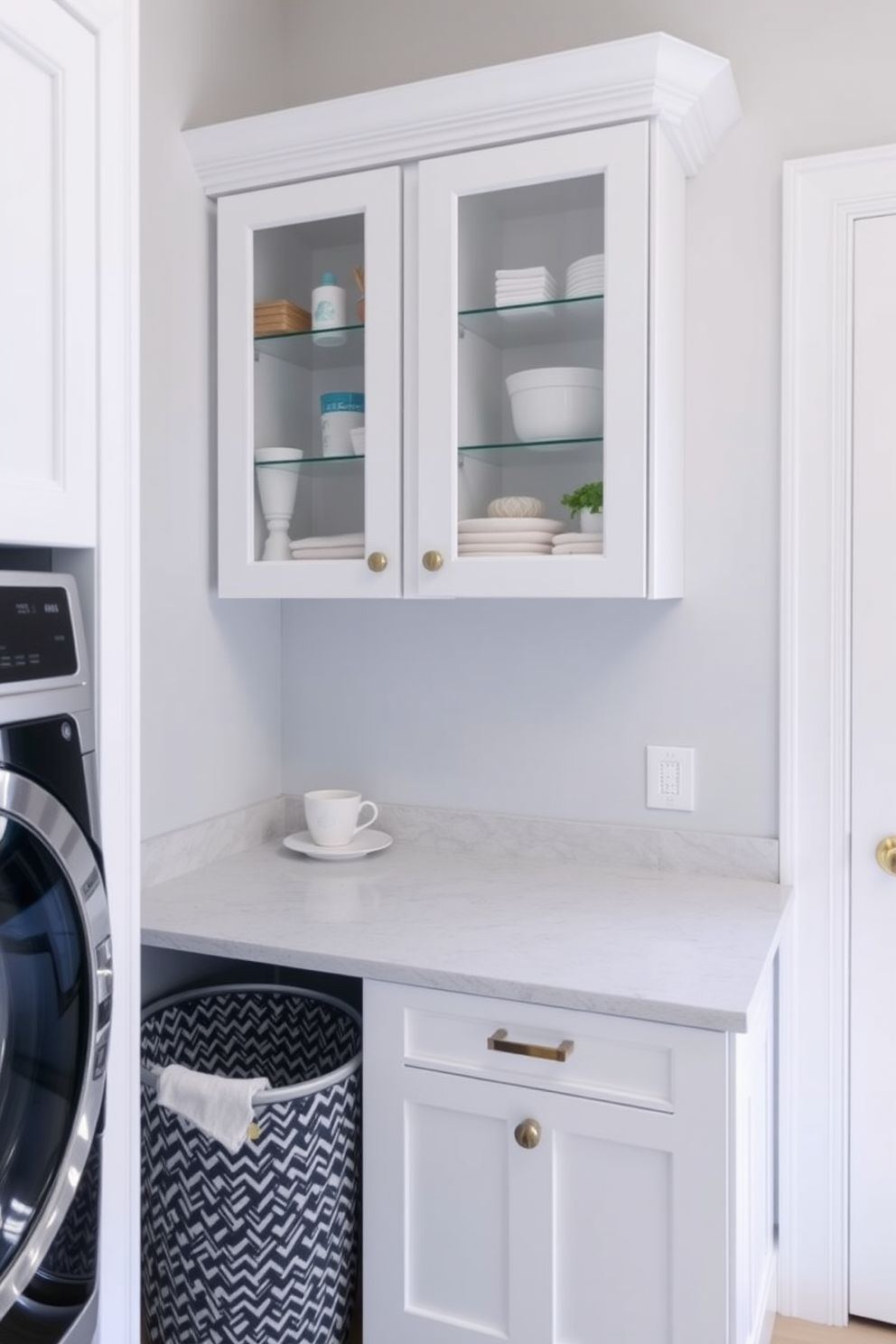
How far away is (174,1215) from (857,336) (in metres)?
1.79

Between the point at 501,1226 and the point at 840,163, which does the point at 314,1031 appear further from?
the point at 840,163

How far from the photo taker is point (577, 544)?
1.83 meters

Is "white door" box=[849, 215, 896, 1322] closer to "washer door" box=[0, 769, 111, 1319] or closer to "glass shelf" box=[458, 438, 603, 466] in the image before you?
"glass shelf" box=[458, 438, 603, 466]

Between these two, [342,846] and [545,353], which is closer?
[545,353]

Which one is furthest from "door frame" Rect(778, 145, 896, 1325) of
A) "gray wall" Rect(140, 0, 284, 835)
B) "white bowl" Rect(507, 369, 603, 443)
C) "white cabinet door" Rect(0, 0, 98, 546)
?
"white cabinet door" Rect(0, 0, 98, 546)

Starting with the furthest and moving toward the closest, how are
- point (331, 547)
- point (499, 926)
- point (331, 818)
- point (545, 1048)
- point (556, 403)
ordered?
point (331, 818) → point (331, 547) → point (556, 403) → point (499, 926) → point (545, 1048)

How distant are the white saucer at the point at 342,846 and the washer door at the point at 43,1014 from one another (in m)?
0.80

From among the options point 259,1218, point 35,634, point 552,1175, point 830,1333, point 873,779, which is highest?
point 35,634

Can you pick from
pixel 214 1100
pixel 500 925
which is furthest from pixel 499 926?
pixel 214 1100

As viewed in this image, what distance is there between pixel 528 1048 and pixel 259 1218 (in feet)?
1.61

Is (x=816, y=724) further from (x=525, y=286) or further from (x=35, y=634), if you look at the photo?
(x=35, y=634)

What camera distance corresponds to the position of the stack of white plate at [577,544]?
1817 mm

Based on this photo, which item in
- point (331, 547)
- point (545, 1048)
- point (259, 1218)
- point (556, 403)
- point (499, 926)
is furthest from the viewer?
point (331, 547)

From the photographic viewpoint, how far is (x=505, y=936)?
1682 mm
